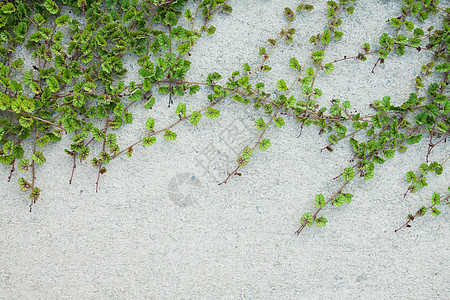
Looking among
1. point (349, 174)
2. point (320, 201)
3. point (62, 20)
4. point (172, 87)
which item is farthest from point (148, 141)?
point (349, 174)

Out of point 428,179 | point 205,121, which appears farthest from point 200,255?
point 428,179

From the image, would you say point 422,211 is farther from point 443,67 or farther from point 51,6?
point 51,6

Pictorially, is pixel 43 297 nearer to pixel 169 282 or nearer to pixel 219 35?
pixel 169 282

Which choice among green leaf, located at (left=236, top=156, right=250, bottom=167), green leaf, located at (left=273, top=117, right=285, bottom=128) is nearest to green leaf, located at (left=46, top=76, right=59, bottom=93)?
green leaf, located at (left=236, top=156, right=250, bottom=167)

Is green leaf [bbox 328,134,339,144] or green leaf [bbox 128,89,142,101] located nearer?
green leaf [bbox 128,89,142,101]

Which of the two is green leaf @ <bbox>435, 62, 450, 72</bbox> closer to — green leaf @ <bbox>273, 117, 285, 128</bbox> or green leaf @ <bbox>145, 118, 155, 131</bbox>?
green leaf @ <bbox>273, 117, 285, 128</bbox>

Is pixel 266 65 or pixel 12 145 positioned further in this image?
pixel 266 65
